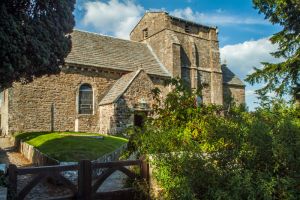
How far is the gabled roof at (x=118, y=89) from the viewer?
21388 mm

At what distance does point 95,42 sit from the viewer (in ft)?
89.8

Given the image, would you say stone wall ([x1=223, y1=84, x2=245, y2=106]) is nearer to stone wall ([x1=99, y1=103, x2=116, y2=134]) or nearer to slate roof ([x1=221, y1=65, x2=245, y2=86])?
slate roof ([x1=221, y1=65, x2=245, y2=86])

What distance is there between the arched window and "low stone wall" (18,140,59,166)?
7027 mm

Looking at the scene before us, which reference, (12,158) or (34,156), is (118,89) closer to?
(12,158)

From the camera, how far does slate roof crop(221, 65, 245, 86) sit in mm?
35625

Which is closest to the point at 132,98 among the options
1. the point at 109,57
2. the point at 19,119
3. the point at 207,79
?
the point at 109,57

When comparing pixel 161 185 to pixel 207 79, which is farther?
pixel 207 79

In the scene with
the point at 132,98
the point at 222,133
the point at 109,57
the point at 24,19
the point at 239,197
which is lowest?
the point at 239,197

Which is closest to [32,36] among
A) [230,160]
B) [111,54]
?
[230,160]

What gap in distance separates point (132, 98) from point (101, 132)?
13.3 ft

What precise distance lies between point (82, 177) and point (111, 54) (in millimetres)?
21678

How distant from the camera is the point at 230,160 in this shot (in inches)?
260

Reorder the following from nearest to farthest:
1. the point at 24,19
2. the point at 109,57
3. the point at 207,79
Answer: the point at 24,19 → the point at 109,57 → the point at 207,79

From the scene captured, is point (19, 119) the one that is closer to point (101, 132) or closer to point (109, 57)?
point (101, 132)
